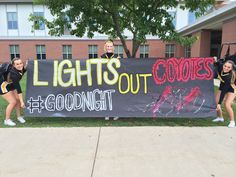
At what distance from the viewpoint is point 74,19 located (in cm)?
693

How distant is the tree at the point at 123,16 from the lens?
6262 millimetres

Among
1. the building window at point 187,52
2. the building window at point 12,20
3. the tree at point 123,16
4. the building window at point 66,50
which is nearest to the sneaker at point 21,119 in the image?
the tree at point 123,16

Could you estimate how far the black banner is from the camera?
5.30m

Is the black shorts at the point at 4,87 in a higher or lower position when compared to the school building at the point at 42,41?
lower

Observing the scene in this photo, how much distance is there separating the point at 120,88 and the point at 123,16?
3.24 metres

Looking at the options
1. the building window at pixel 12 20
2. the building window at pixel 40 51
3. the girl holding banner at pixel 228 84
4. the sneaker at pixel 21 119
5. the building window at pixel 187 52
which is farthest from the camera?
the building window at pixel 40 51

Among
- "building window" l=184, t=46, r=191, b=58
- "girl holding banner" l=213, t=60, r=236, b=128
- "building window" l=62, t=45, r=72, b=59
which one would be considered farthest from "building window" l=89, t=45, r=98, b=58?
"girl holding banner" l=213, t=60, r=236, b=128

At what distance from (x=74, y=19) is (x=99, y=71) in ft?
7.96

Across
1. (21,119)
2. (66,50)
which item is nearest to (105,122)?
(21,119)
